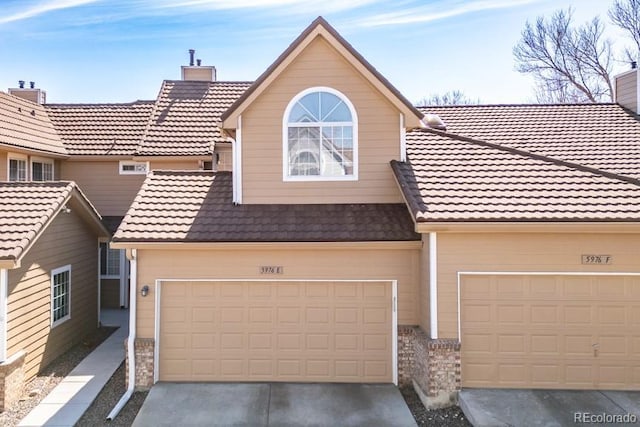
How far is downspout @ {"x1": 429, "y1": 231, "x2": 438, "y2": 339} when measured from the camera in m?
8.66

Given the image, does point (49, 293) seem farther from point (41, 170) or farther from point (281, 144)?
point (41, 170)

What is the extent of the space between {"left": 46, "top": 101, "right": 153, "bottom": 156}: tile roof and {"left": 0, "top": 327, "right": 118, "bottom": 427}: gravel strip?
266 inches

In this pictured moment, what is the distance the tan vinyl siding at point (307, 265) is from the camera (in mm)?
9523

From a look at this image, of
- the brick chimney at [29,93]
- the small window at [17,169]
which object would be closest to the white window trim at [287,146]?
the small window at [17,169]

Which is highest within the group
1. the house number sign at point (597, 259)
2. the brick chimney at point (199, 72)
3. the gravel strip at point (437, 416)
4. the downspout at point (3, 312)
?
the brick chimney at point (199, 72)

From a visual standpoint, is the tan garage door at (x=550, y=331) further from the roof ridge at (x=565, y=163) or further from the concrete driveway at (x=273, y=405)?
the roof ridge at (x=565, y=163)

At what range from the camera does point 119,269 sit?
1612 centimetres

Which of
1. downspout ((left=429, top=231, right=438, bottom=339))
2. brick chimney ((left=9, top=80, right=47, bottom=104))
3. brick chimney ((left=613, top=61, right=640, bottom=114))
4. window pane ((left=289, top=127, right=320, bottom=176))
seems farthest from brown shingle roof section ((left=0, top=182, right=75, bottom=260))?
brick chimney ((left=613, top=61, right=640, bottom=114))

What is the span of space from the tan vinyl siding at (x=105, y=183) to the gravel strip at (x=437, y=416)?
1190 cm

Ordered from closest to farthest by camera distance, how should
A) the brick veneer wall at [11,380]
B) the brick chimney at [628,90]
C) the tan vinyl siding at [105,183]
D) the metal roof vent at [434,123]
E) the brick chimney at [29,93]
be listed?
the brick veneer wall at [11,380] → the metal roof vent at [434,123] → the brick chimney at [628,90] → the tan vinyl siding at [105,183] → the brick chimney at [29,93]

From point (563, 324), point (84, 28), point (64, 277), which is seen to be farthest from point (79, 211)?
point (563, 324)

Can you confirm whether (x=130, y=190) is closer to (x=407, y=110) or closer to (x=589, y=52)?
(x=407, y=110)

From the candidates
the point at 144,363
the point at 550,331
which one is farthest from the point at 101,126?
the point at 550,331

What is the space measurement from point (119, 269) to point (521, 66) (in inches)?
1051
